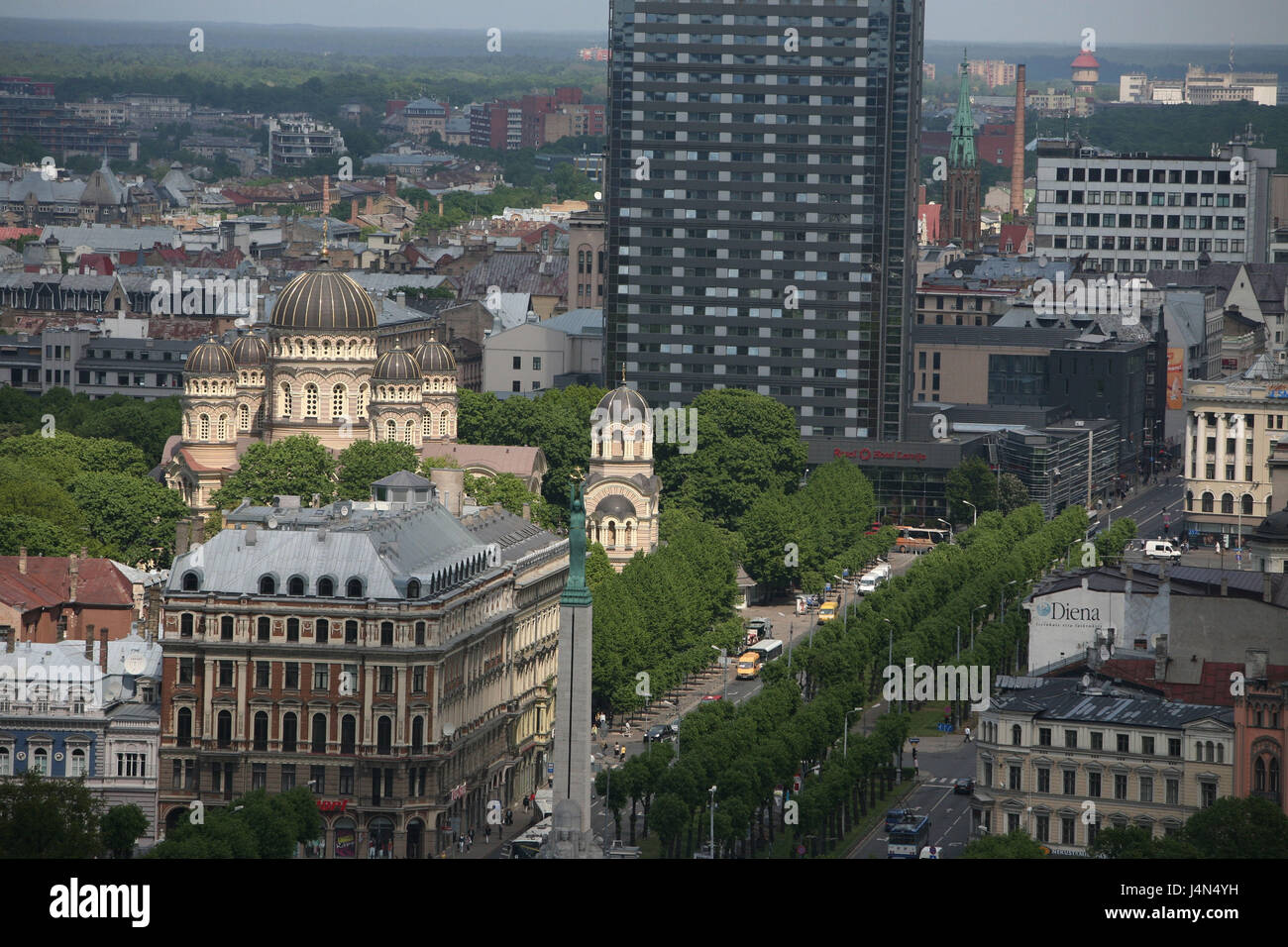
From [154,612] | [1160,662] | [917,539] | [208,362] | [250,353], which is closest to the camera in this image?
[1160,662]

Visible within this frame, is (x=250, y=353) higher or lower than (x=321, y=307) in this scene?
lower

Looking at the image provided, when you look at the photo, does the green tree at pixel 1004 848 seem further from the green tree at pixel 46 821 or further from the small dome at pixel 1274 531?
the small dome at pixel 1274 531

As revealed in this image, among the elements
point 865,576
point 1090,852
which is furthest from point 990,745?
point 865,576

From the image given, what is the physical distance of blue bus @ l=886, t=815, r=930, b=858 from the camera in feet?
335

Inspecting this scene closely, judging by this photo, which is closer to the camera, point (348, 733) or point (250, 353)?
point (348, 733)

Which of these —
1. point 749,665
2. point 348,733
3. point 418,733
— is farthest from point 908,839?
point 749,665

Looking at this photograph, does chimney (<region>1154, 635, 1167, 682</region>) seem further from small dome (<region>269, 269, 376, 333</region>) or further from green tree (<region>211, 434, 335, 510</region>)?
small dome (<region>269, 269, 376, 333</region>)

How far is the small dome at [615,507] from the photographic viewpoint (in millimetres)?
170375

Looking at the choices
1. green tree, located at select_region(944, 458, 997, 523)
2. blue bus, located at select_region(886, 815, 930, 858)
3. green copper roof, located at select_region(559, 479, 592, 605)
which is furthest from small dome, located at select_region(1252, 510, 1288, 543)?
green copper roof, located at select_region(559, 479, 592, 605)

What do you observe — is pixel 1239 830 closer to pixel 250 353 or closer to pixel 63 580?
pixel 63 580

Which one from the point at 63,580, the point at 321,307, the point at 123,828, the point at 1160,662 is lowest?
the point at 123,828

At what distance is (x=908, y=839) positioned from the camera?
10406cm

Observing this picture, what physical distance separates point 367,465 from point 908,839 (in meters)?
74.9
